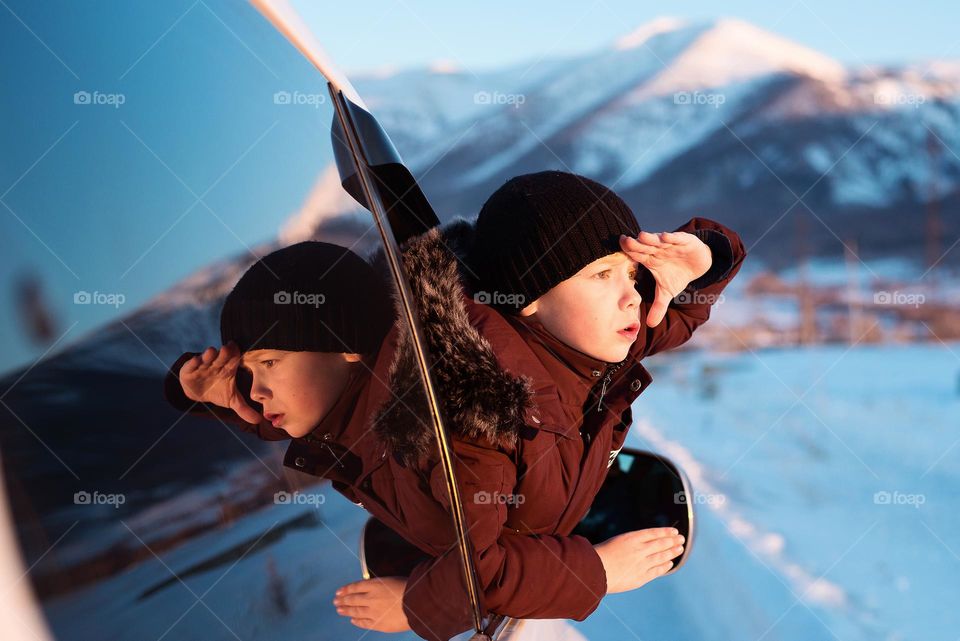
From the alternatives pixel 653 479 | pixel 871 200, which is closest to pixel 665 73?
pixel 871 200

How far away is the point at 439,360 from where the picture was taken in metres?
1.32

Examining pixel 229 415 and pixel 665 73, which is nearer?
pixel 229 415

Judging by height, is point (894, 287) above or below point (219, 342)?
below

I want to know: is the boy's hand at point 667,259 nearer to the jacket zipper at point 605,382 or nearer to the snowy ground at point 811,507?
the jacket zipper at point 605,382

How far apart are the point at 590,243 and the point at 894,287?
23.5 metres

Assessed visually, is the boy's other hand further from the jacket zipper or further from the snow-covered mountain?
the snow-covered mountain

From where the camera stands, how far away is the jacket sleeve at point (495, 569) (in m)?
1.09

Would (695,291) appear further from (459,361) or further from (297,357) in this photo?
(297,357)

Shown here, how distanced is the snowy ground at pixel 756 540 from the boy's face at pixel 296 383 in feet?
0.24

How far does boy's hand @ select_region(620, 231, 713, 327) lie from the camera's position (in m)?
1.53

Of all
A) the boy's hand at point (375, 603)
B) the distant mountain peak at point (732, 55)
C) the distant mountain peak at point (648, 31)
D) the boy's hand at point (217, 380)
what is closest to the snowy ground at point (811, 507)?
the boy's hand at point (375, 603)

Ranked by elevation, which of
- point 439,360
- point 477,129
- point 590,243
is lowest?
point 477,129

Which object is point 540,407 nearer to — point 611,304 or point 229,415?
point 611,304

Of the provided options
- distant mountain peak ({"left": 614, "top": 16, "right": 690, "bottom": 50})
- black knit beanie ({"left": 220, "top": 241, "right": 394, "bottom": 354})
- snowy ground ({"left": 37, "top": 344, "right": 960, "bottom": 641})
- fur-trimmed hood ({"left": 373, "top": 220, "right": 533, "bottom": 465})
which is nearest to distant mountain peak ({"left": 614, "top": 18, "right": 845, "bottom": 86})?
distant mountain peak ({"left": 614, "top": 16, "right": 690, "bottom": 50})
